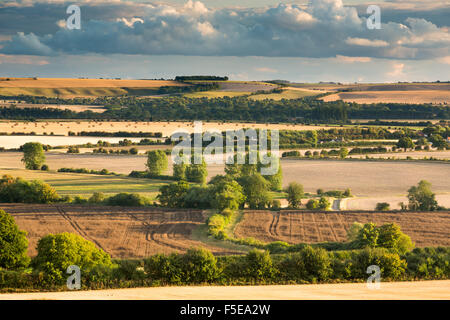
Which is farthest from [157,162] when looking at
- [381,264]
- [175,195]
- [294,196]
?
[381,264]

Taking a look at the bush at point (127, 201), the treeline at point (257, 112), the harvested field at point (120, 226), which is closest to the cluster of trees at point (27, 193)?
the harvested field at point (120, 226)

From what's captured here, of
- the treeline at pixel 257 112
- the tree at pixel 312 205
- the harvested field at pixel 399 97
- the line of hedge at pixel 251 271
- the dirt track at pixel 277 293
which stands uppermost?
the harvested field at pixel 399 97

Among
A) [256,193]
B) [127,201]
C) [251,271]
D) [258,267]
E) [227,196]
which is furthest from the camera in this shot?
[256,193]

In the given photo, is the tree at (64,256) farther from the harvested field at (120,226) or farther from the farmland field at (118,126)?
the farmland field at (118,126)

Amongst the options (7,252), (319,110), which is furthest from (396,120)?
(7,252)

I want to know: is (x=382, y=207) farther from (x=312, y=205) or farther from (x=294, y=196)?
(x=294, y=196)
